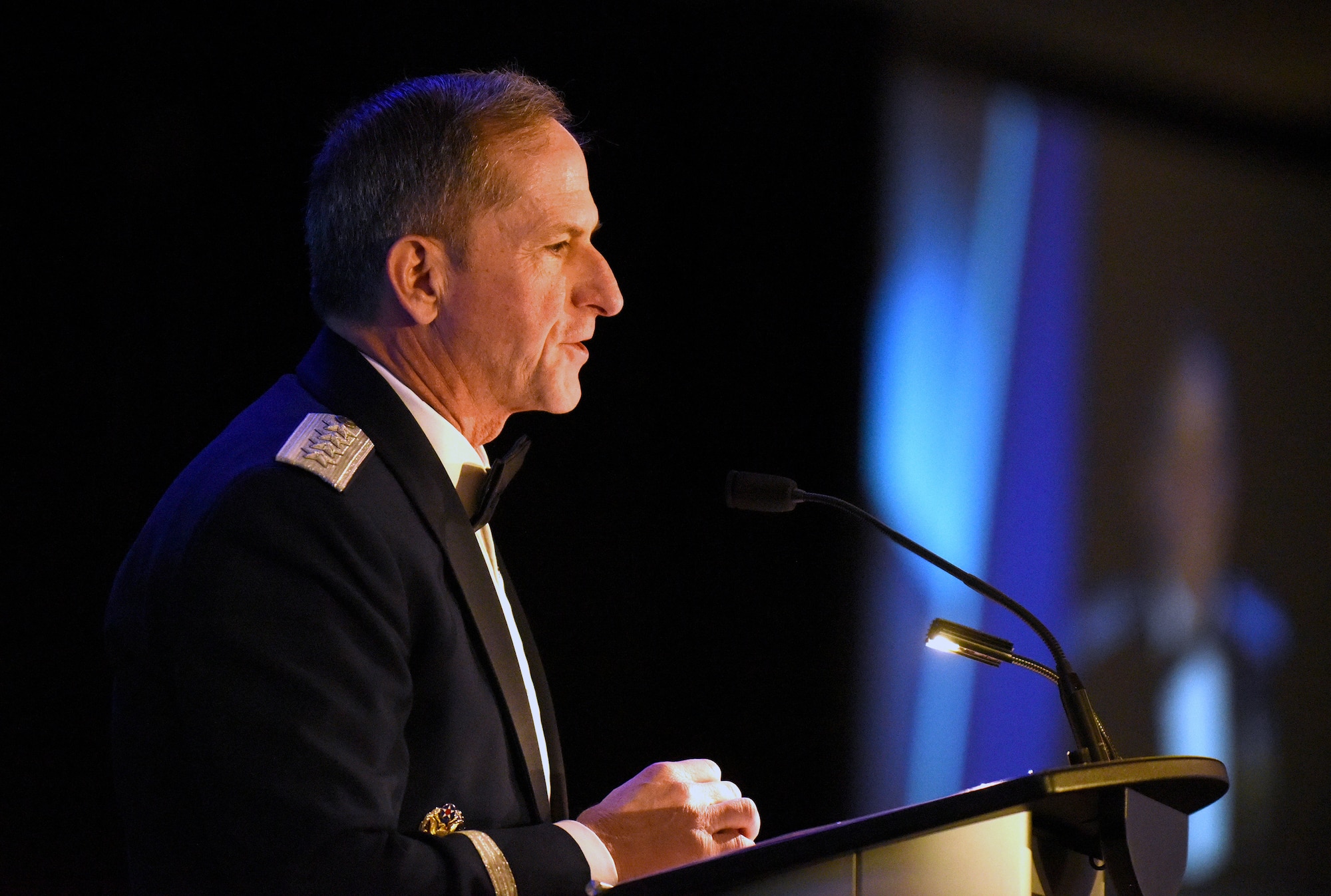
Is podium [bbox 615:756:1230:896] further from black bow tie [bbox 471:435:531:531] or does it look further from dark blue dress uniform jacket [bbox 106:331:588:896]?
black bow tie [bbox 471:435:531:531]

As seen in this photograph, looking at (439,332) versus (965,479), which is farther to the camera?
(965,479)

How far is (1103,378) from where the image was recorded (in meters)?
3.31

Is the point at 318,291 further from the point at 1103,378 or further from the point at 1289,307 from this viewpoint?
the point at 1289,307

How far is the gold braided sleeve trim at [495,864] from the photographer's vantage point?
112cm

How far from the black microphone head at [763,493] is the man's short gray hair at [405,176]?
1.54 ft

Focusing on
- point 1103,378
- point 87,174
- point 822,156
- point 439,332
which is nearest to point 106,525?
point 87,174

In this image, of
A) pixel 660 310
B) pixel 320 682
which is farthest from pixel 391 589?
pixel 660 310

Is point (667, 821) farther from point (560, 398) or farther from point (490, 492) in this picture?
point (560, 398)

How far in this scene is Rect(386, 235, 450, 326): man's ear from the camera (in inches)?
59.0

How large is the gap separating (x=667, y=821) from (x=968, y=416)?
2182mm

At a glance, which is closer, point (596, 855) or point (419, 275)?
point (596, 855)

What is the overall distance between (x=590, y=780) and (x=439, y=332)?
1675 millimetres

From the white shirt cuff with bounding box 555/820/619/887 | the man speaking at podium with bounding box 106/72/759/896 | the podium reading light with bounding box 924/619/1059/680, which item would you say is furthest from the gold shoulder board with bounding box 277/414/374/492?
the podium reading light with bounding box 924/619/1059/680

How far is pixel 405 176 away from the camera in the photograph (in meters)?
1.52
